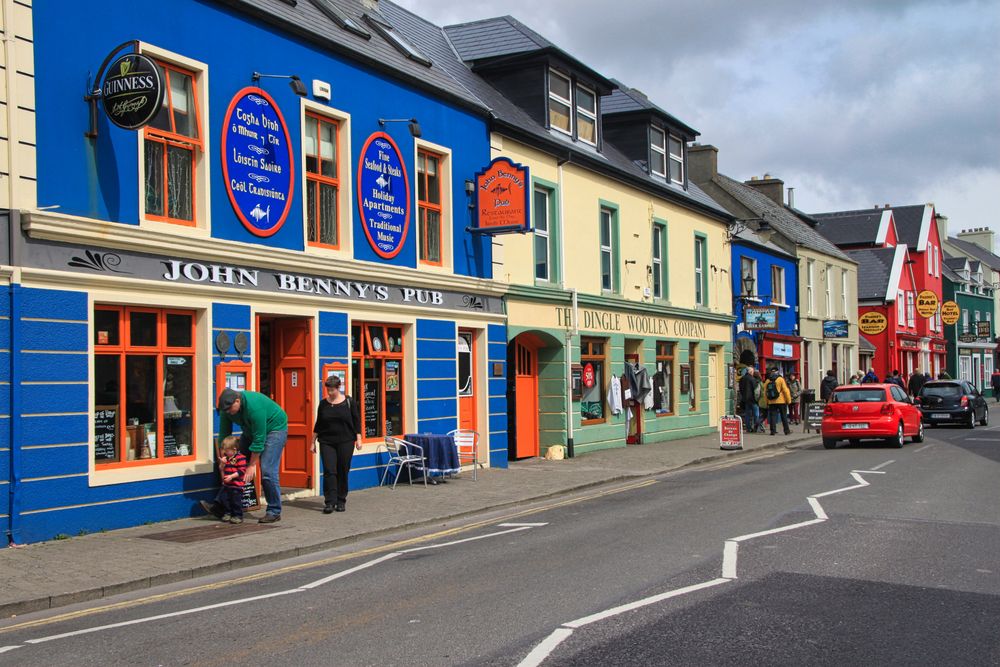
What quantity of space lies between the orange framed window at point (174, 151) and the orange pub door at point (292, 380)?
2.53 meters

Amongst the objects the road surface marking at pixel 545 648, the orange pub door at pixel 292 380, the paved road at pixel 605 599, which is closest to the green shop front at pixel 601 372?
the orange pub door at pixel 292 380

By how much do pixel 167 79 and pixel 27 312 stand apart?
3674 mm

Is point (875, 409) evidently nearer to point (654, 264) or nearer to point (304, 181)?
point (654, 264)

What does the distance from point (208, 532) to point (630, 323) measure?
15.5 metres

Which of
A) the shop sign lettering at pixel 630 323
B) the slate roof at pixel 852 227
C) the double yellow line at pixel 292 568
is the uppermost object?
the slate roof at pixel 852 227

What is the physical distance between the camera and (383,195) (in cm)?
1638

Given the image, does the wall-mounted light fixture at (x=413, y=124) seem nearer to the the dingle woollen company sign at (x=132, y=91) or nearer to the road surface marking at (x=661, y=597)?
the the dingle woollen company sign at (x=132, y=91)

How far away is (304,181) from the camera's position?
14.8 metres

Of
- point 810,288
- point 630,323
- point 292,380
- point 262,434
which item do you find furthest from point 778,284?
point 262,434

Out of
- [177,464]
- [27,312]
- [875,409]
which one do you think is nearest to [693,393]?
[875,409]

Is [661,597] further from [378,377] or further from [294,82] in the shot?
[294,82]

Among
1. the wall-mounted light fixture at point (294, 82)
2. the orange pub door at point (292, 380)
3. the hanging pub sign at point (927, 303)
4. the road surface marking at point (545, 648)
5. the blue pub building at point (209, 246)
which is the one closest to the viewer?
the road surface marking at point (545, 648)

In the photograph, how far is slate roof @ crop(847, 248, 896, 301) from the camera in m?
51.7

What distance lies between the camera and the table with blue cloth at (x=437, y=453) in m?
16.2
